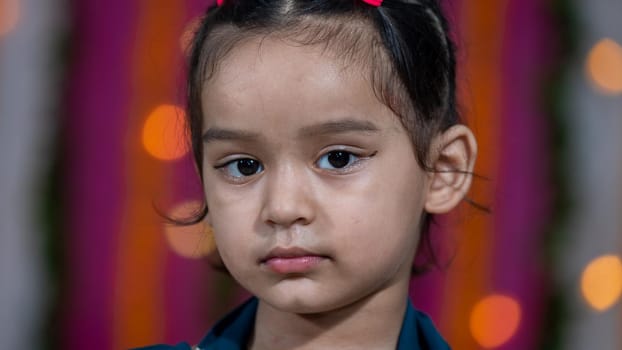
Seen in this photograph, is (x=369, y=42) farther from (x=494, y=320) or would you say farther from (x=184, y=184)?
(x=494, y=320)

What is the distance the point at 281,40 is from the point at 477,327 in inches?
40.8

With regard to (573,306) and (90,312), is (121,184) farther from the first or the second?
(573,306)

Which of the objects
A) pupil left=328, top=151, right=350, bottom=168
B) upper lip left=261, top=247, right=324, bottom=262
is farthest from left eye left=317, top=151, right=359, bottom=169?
upper lip left=261, top=247, right=324, bottom=262

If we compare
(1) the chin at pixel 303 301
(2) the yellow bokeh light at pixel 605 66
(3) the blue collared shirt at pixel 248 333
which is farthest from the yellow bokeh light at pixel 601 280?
(1) the chin at pixel 303 301

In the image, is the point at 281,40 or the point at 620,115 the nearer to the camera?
the point at 281,40

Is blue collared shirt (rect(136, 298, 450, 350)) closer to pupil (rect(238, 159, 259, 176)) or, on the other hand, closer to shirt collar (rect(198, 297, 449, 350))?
shirt collar (rect(198, 297, 449, 350))

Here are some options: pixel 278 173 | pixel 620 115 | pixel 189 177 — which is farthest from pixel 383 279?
pixel 620 115

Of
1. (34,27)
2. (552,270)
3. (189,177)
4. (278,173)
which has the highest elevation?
(34,27)

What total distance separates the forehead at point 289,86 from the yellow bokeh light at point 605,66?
928 millimetres

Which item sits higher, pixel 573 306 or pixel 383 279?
pixel 383 279

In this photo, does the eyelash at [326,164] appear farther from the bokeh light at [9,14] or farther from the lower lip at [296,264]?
the bokeh light at [9,14]

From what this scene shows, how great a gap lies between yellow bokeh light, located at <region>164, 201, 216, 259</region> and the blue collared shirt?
540 mm

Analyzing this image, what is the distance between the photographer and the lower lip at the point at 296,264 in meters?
1.19

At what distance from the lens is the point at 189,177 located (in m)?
1.99
